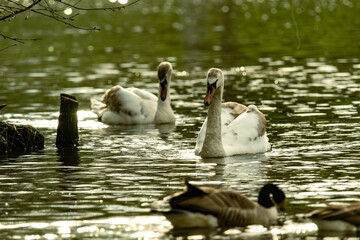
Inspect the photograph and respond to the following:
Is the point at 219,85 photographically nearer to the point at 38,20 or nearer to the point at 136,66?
the point at 136,66

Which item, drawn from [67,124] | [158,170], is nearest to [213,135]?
[158,170]

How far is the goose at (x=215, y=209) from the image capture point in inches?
468

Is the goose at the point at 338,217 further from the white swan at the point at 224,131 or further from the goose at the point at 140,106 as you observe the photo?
the goose at the point at 140,106

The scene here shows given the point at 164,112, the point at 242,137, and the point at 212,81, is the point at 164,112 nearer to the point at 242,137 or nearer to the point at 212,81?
the point at 242,137

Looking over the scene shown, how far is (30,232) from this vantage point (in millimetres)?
12461

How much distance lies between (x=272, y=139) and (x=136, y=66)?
1805 cm

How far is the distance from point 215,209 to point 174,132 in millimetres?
10342

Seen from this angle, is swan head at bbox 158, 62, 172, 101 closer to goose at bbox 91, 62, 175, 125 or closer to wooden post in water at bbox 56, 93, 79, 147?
goose at bbox 91, 62, 175, 125

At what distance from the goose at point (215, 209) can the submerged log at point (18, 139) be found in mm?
8044

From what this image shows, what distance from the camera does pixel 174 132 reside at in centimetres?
2233

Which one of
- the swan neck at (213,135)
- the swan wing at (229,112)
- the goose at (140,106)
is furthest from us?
the goose at (140,106)

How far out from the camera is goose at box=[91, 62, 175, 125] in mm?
24034

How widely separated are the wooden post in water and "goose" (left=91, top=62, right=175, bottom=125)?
12.3 ft

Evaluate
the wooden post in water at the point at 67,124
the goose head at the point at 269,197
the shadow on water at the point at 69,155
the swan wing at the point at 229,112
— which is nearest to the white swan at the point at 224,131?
the swan wing at the point at 229,112
